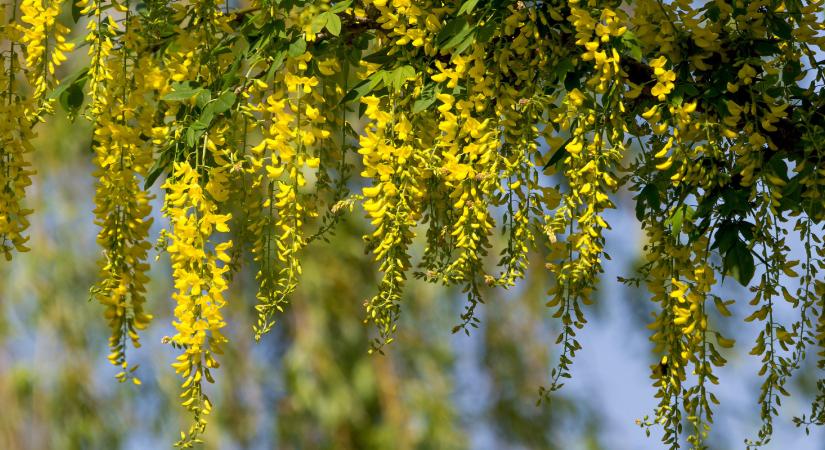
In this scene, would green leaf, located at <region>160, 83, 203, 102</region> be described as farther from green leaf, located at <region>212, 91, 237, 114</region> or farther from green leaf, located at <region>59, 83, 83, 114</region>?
green leaf, located at <region>59, 83, 83, 114</region>

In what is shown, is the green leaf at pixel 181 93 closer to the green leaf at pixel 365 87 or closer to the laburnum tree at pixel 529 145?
the laburnum tree at pixel 529 145

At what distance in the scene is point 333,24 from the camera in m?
1.72

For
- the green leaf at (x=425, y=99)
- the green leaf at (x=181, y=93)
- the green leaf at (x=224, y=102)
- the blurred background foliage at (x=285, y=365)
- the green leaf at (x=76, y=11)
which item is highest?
the blurred background foliage at (x=285, y=365)

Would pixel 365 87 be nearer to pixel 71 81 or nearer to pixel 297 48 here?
pixel 297 48

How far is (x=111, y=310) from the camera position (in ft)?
6.17

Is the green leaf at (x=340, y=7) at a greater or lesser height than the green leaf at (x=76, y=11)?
lesser

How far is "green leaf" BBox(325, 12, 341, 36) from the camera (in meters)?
1.70

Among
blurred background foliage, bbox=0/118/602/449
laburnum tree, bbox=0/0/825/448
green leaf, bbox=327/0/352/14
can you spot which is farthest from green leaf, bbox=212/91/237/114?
blurred background foliage, bbox=0/118/602/449

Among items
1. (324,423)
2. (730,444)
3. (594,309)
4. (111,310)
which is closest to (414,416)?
(324,423)

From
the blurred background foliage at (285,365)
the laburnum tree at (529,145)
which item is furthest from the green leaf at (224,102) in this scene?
the blurred background foliage at (285,365)

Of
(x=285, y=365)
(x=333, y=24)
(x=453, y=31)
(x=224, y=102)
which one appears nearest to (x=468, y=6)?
(x=453, y=31)

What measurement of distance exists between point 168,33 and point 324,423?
266 centimetres

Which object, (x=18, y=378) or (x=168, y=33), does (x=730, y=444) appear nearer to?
(x=18, y=378)

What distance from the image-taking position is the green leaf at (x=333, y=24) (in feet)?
5.59
